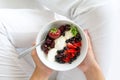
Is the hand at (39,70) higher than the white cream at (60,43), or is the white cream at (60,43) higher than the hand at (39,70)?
the white cream at (60,43)

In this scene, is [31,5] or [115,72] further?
[31,5]

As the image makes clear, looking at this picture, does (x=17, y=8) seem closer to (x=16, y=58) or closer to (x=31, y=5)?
(x=31, y=5)

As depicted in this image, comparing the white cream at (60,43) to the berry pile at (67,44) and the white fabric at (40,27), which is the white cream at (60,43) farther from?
the white fabric at (40,27)

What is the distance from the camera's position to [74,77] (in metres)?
0.79

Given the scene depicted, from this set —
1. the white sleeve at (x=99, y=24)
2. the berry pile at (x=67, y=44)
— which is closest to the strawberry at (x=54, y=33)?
the berry pile at (x=67, y=44)

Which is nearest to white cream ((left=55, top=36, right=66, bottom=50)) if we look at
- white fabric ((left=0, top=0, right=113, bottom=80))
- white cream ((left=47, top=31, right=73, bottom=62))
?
white cream ((left=47, top=31, right=73, bottom=62))

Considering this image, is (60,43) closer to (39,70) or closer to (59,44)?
(59,44)

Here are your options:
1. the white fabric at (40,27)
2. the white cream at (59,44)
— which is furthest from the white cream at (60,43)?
the white fabric at (40,27)

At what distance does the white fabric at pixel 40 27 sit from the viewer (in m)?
0.72

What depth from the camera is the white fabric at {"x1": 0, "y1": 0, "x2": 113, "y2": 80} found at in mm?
722

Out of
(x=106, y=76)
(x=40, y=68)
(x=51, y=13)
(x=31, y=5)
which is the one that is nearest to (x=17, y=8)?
(x=31, y=5)

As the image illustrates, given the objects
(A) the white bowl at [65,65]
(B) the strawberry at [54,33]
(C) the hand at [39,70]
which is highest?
(B) the strawberry at [54,33]

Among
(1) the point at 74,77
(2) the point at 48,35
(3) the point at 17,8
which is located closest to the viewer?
(2) the point at 48,35

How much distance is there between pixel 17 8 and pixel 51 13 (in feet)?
0.53
